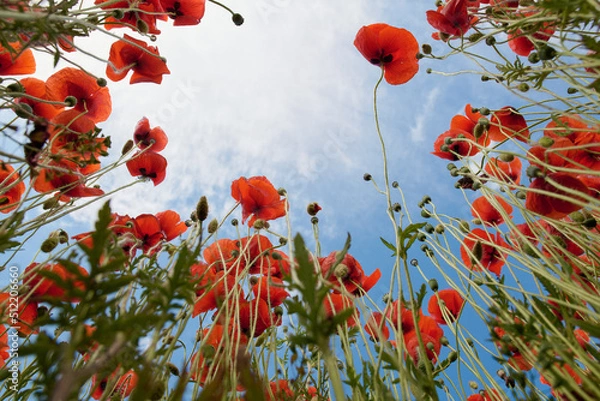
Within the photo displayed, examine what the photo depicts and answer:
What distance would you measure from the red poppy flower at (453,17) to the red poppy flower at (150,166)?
3.81ft

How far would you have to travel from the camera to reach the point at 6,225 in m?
0.76

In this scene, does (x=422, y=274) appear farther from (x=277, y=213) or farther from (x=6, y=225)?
(x=6, y=225)

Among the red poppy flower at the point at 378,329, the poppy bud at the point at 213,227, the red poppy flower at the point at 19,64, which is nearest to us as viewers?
the red poppy flower at the point at 378,329

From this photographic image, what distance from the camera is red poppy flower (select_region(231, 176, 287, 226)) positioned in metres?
1.58

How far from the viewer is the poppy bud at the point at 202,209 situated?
958mm

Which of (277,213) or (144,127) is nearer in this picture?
(277,213)

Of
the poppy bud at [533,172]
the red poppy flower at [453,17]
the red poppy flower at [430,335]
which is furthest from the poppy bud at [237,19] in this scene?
the red poppy flower at [430,335]

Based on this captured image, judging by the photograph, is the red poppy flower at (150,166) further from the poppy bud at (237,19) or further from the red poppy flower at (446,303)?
the red poppy flower at (446,303)

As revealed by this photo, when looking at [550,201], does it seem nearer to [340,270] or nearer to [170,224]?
[340,270]

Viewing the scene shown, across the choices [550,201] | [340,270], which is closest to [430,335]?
[340,270]

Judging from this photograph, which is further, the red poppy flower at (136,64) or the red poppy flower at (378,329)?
the red poppy flower at (136,64)

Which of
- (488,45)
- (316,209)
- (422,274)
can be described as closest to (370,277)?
(422,274)

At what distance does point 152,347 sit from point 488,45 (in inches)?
52.7

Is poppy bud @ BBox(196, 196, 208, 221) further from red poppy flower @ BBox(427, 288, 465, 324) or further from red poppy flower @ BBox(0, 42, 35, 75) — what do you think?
red poppy flower @ BBox(427, 288, 465, 324)
